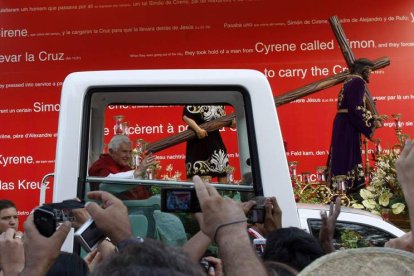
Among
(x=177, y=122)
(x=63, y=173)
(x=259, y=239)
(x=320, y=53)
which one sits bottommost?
(x=259, y=239)

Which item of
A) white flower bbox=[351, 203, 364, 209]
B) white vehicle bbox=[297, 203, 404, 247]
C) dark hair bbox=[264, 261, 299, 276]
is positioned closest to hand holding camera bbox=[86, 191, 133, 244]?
dark hair bbox=[264, 261, 299, 276]

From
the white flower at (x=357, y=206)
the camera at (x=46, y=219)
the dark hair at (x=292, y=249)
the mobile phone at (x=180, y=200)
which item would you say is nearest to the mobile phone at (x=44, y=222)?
the camera at (x=46, y=219)

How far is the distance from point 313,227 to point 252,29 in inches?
223

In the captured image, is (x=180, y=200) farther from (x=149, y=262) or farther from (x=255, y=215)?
(x=149, y=262)

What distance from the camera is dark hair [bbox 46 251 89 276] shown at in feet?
Answer: 8.44

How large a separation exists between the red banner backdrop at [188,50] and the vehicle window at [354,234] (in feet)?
16.1

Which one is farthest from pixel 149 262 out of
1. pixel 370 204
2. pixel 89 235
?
pixel 370 204

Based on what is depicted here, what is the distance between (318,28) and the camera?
11.3m

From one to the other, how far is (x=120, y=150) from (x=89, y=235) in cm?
255

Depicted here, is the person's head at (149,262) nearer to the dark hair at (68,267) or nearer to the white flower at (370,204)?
the dark hair at (68,267)

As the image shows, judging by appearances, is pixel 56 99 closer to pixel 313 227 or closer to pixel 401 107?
pixel 401 107

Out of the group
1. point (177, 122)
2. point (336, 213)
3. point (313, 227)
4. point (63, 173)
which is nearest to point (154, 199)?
point (63, 173)

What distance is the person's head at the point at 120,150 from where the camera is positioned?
4.80 m

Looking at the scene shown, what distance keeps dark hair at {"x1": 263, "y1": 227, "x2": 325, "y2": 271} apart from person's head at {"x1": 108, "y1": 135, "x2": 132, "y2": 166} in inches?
72.9
